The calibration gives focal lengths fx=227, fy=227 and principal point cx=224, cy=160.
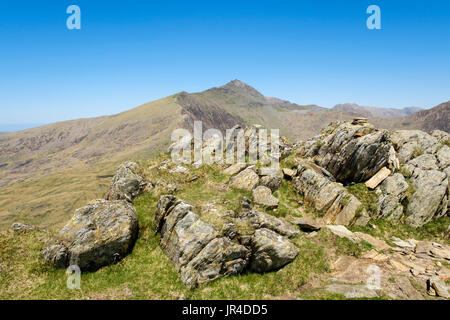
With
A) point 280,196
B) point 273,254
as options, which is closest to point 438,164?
point 280,196

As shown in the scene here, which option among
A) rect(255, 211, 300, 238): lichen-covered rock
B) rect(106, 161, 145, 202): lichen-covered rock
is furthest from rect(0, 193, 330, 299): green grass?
rect(106, 161, 145, 202): lichen-covered rock

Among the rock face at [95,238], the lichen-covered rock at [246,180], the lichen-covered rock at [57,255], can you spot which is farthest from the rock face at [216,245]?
the lichen-covered rock at [57,255]

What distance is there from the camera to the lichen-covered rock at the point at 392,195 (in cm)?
2753

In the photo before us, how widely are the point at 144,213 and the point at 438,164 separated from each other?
128 feet

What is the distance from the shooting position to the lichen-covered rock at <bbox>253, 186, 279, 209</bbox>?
84.1 ft

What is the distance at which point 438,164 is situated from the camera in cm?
3147

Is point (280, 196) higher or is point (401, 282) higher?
point (280, 196)

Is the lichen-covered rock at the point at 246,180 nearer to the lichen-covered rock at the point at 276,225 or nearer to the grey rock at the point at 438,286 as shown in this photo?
the lichen-covered rock at the point at 276,225

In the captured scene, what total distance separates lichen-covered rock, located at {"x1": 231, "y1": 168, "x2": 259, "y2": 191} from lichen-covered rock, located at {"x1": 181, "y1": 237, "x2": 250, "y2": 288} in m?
9.76

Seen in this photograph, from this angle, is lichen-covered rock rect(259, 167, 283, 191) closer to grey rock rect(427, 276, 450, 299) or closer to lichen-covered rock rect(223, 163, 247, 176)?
lichen-covered rock rect(223, 163, 247, 176)

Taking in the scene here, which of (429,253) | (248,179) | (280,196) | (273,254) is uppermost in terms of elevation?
(248,179)

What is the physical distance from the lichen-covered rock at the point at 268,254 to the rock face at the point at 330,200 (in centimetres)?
921
